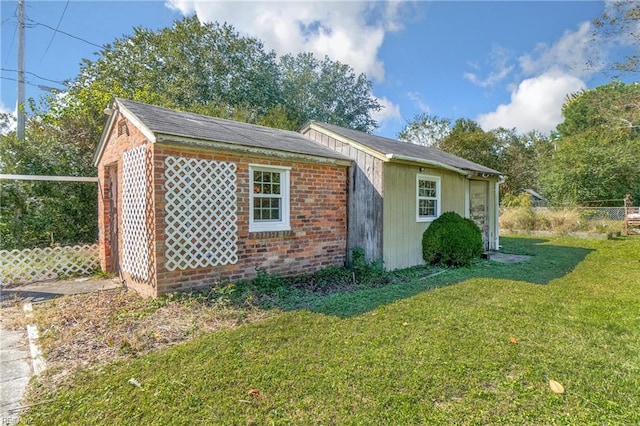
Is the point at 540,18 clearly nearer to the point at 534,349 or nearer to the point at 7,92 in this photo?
the point at 534,349

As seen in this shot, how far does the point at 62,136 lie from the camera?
1074cm

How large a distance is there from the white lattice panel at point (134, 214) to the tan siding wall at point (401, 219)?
5.00 meters

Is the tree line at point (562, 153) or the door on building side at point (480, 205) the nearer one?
the door on building side at point (480, 205)

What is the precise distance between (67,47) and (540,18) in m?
19.7

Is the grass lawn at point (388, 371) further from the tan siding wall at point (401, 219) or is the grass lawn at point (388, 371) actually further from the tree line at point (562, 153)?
the tree line at point (562, 153)

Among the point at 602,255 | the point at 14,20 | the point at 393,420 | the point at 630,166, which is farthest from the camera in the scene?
the point at 630,166

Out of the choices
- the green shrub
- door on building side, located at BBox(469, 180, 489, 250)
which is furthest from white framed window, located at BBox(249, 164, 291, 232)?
door on building side, located at BBox(469, 180, 489, 250)

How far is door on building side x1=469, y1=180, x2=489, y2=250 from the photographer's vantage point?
11164mm

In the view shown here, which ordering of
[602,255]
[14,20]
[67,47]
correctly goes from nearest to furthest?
[602,255]
[14,20]
[67,47]

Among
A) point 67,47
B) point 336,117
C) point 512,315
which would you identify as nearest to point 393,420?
point 512,315

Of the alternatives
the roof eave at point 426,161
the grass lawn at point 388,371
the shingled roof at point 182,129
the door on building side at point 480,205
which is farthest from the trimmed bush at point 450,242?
the shingled roof at point 182,129

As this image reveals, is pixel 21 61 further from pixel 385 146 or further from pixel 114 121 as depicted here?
pixel 385 146

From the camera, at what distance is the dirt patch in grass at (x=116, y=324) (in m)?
3.46

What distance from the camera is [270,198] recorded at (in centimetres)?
681
